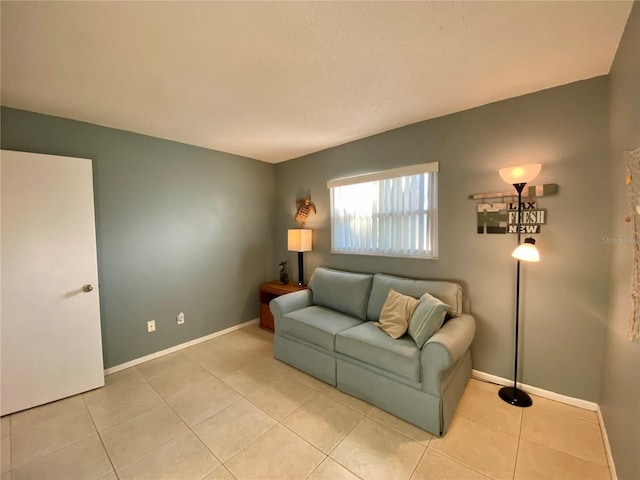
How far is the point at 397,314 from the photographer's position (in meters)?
2.24

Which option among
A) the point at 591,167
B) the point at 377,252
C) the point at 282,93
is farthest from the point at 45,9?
the point at 591,167

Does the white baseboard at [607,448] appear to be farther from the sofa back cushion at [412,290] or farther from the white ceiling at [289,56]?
the white ceiling at [289,56]

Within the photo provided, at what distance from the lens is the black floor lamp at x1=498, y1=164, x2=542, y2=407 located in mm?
1874

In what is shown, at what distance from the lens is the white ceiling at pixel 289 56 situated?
126 centimetres

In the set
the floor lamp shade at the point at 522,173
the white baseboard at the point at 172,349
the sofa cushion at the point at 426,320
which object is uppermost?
the floor lamp shade at the point at 522,173

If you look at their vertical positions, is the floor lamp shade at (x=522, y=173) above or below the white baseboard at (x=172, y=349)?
above

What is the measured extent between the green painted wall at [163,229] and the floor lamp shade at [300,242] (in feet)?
2.18

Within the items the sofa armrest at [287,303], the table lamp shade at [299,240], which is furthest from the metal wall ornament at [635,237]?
the table lamp shade at [299,240]

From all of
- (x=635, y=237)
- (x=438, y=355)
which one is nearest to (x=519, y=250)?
(x=635, y=237)

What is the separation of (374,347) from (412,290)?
71cm

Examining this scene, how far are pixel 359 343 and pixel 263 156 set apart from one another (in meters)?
2.85

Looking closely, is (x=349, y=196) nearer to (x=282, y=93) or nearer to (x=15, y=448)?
(x=282, y=93)

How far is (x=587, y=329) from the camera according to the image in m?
1.93

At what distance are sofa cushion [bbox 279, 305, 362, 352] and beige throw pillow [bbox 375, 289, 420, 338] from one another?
1.11ft
